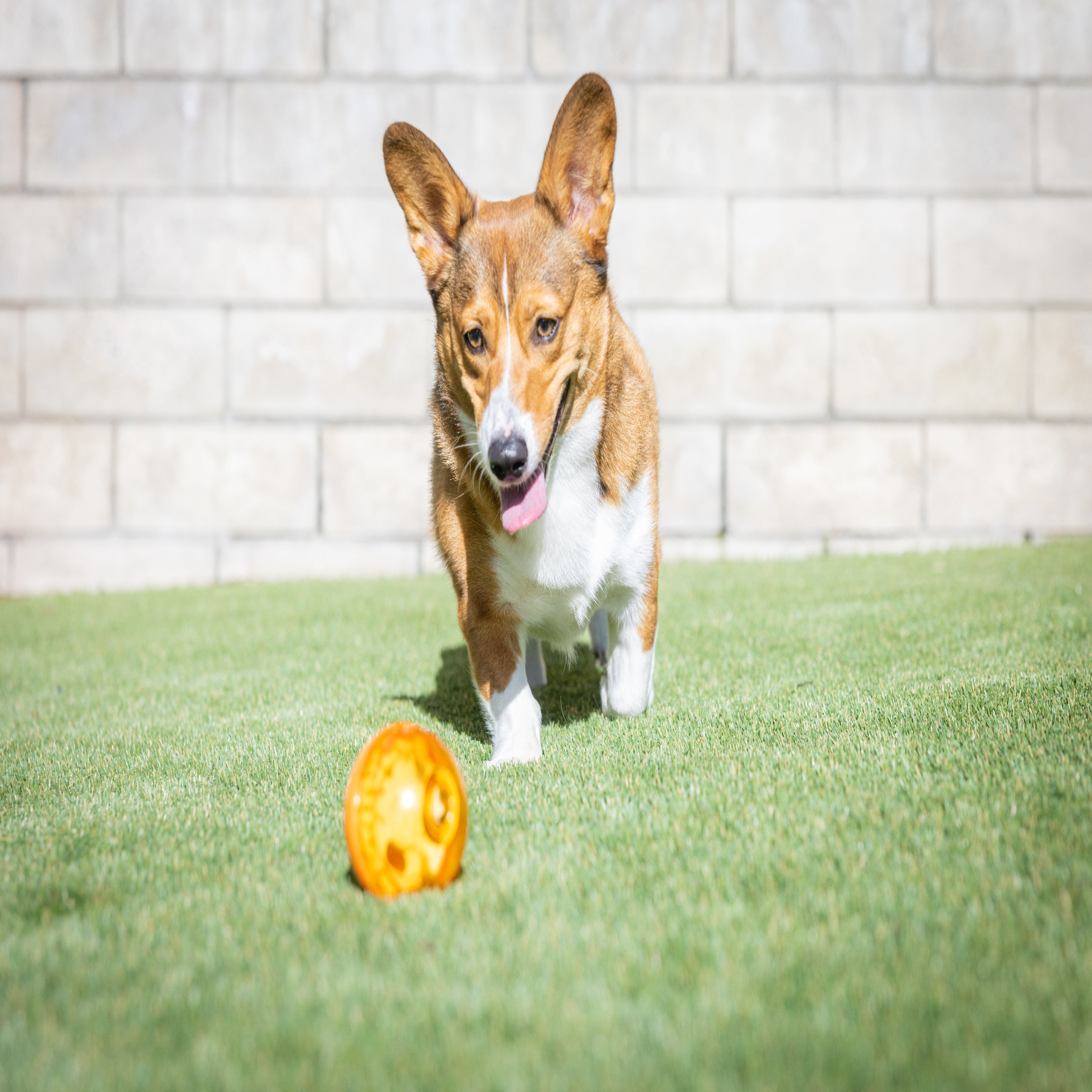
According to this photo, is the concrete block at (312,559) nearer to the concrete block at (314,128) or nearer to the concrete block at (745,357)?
the concrete block at (745,357)

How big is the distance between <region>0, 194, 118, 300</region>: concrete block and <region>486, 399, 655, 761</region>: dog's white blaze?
16.8 feet

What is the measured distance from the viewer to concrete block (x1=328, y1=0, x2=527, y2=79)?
6.36 meters

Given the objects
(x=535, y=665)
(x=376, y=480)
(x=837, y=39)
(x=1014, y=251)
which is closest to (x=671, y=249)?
(x=837, y=39)

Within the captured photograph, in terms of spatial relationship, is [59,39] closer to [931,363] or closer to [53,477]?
[53,477]

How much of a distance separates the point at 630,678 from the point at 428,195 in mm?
1544

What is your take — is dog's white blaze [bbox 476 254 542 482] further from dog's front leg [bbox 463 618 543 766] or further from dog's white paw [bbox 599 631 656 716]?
dog's white paw [bbox 599 631 656 716]

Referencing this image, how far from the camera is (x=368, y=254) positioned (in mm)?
6504

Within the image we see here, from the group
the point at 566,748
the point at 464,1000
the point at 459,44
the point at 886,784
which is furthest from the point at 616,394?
the point at 459,44

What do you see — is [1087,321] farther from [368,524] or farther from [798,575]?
[368,524]

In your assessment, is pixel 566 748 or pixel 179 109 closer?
pixel 566 748

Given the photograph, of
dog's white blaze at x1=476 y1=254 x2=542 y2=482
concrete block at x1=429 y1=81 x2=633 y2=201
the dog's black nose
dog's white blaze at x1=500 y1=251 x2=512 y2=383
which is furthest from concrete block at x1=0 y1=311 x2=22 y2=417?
the dog's black nose

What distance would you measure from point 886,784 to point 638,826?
56cm

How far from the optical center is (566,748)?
266cm

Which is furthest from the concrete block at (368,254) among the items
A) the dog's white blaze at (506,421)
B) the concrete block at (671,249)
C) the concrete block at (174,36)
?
the dog's white blaze at (506,421)
